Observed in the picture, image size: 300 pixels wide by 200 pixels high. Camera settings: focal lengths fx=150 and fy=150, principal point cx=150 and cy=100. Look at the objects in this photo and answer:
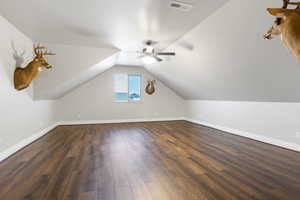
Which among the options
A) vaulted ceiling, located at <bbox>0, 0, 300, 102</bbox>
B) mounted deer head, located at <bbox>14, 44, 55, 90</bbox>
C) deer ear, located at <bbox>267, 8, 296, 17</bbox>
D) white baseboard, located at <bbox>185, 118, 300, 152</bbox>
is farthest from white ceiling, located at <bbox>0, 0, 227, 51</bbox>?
white baseboard, located at <bbox>185, 118, 300, 152</bbox>

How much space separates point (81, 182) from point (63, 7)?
2.72m

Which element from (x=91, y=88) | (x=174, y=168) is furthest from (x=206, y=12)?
(x=91, y=88)

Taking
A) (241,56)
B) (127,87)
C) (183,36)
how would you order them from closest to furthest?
(241,56)
(183,36)
(127,87)

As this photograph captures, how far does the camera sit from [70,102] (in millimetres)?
6621

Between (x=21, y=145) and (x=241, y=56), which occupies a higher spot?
(x=241, y=56)

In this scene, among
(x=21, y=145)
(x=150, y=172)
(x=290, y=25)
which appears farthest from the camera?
(x=21, y=145)

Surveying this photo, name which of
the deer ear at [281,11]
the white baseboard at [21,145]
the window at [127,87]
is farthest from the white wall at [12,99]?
the deer ear at [281,11]

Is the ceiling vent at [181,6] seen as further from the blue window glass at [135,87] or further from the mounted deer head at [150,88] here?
the blue window glass at [135,87]

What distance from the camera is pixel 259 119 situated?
430 cm

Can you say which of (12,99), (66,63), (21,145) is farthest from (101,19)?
(21,145)

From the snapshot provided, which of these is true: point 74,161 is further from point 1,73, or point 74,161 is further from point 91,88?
point 91,88

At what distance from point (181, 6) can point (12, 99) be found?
369 centimetres

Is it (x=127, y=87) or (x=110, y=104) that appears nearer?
(x=110, y=104)

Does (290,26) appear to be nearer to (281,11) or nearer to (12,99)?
(281,11)
